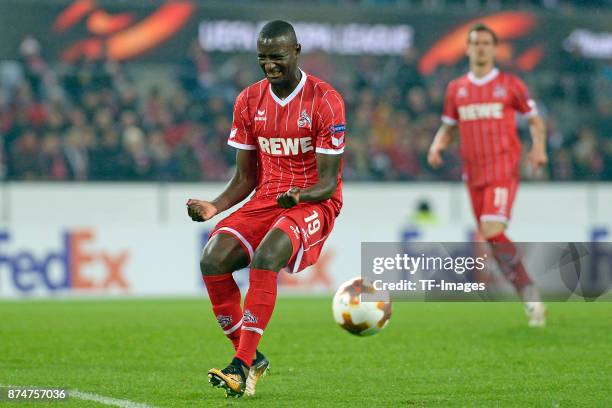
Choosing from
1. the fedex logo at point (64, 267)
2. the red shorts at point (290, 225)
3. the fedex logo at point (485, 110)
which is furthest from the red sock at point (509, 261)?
the fedex logo at point (64, 267)

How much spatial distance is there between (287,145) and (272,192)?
292 mm

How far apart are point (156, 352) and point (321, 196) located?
261 centimetres

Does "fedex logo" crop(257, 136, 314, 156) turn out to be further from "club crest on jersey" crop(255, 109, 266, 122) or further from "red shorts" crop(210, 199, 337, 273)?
"red shorts" crop(210, 199, 337, 273)

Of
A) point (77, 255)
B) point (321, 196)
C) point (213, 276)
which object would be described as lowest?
point (77, 255)

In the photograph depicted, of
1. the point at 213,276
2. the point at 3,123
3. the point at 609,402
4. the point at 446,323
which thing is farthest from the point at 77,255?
the point at 609,402

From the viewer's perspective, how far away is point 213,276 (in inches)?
249

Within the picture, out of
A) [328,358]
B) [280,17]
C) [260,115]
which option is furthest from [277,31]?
[280,17]

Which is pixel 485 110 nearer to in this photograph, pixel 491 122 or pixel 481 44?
pixel 491 122

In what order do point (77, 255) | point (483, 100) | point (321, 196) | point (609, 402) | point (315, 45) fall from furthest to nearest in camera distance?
point (315, 45)
point (77, 255)
point (483, 100)
point (321, 196)
point (609, 402)

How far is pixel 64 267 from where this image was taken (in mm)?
14516

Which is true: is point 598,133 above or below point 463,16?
below

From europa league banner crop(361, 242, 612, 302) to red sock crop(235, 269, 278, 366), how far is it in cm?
602

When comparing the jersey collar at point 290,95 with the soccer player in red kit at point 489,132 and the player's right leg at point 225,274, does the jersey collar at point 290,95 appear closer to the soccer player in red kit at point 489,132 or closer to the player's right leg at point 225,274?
the player's right leg at point 225,274

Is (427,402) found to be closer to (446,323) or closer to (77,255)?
(446,323)
